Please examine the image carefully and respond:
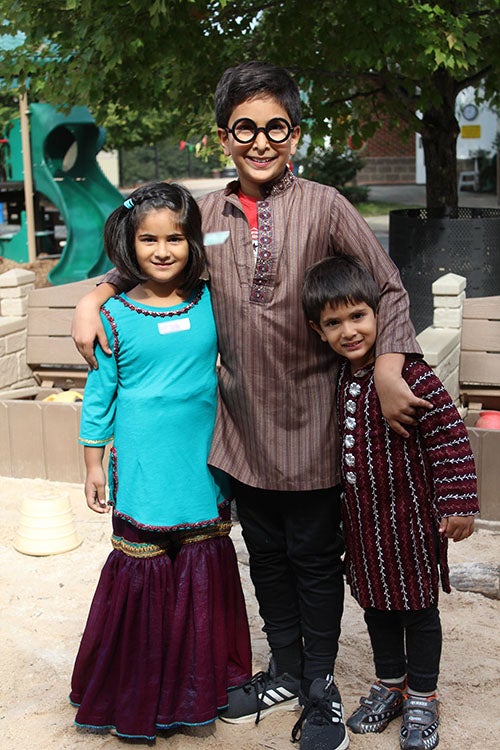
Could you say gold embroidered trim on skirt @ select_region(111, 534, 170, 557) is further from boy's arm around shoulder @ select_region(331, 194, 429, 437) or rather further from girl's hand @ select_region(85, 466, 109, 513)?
boy's arm around shoulder @ select_region(331, 194, 429, 437)

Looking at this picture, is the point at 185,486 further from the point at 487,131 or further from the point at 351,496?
the point at 487,131

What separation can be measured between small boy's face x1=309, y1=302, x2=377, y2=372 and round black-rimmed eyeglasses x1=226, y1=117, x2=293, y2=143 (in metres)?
0.47

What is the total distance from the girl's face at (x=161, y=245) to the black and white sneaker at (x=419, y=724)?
1414 millimetres

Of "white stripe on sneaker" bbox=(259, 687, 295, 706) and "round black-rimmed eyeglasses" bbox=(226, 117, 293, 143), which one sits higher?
"round black-rimmed eyeglasses" bbox=(226, 117, 293, 143)

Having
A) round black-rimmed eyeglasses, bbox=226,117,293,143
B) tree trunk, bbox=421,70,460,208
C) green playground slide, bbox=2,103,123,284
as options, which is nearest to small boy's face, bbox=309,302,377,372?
round black-rimmed eyeglasses, bbox=226,117,293,143

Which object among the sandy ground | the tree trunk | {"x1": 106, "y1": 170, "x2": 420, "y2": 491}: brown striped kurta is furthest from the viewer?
the tree trunk

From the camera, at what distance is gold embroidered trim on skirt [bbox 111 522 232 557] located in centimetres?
285

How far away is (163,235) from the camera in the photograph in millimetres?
2721

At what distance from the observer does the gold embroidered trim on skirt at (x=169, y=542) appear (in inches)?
112

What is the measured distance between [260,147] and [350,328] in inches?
20.9

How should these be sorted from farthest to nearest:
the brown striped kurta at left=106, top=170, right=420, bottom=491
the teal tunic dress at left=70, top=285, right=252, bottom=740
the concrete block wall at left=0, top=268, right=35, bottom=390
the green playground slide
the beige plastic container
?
the green playground slide → the concrete block wall at left=0, top=268, right=35, bottom=390 → the beige plastic container → the teal tunic dress at left=70, top=285, right=252, bottom=740 → the brown striped kurta at left=106, top=170, right=420, bottom=491

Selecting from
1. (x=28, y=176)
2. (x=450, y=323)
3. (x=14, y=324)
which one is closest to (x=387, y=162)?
(x=28, y=176)

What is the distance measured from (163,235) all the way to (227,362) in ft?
1.30

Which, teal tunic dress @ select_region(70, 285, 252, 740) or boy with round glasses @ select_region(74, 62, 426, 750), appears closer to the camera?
boy with round glasses @ select_region(74, 62, 426, 750)
